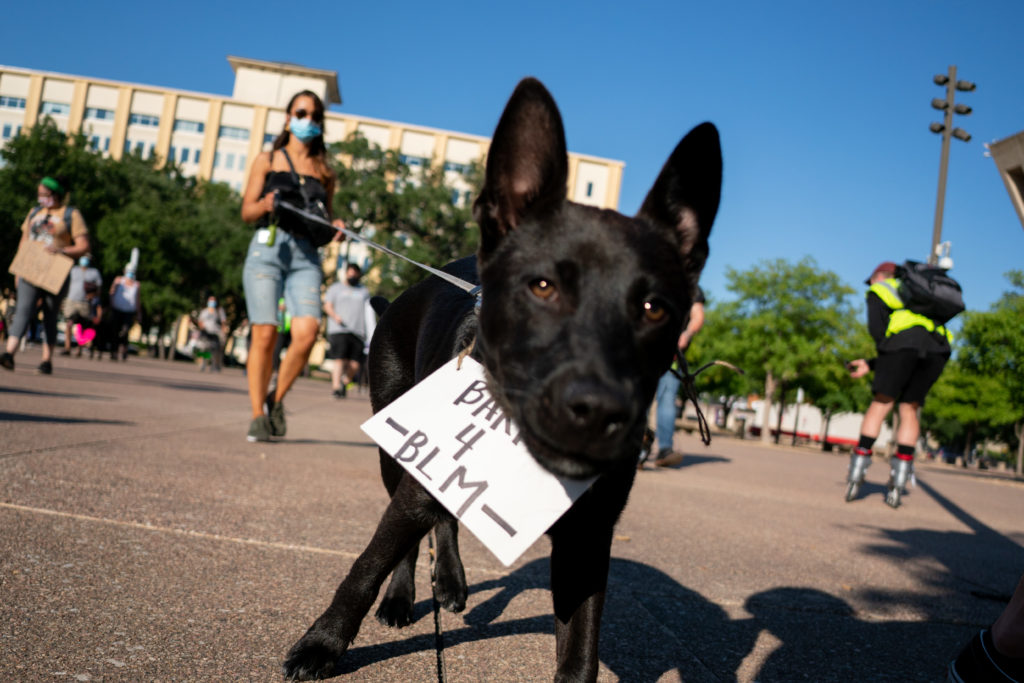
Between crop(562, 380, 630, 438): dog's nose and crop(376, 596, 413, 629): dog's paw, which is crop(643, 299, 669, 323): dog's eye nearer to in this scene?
crop(562, 380, 630, 438): dog's nose

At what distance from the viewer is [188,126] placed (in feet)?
257

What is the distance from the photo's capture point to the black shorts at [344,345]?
12863 millimetres

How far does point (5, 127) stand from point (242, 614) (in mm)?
95254

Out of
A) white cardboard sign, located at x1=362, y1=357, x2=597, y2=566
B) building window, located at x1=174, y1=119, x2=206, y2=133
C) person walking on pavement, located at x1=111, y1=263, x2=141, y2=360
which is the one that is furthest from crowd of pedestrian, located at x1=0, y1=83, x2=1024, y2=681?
building window, located at x1=174, y1=119, x2=206, y2=133

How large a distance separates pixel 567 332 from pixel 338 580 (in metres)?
1.60

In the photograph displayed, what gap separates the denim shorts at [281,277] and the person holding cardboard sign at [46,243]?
3.91 m

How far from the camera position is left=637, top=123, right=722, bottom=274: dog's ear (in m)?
2.11

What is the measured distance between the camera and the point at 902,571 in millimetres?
4535

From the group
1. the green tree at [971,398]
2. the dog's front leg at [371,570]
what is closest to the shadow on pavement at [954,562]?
the dog's front leg at [371,570]

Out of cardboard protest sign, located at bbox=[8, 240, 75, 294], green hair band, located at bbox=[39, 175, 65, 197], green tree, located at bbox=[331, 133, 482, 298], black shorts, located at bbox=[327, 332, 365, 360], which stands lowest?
black shorts, located at bbox=[327, 332, 365, 360]

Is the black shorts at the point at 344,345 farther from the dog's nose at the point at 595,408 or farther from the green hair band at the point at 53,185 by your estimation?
the dog's nose at the point at 595,408

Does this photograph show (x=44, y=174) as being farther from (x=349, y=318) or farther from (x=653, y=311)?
(x=653, y=311)

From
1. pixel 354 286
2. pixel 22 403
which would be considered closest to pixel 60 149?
pixel 354 286

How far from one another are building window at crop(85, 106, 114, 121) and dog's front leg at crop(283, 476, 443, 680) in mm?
89684
